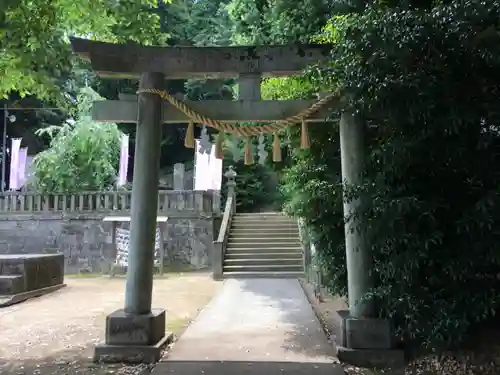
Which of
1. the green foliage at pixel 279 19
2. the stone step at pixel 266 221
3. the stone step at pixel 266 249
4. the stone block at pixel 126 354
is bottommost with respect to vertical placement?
the stone block at pixel 126 354

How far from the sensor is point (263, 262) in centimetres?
1452

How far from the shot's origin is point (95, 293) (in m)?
11.6

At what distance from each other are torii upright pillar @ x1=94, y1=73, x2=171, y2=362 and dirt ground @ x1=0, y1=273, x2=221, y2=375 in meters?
0.22

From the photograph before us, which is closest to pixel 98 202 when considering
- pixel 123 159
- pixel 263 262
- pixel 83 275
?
pixel 123 159

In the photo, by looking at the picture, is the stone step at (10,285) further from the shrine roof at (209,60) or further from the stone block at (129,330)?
the shrine roof at (209,60)

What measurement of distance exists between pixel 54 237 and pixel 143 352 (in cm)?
1387

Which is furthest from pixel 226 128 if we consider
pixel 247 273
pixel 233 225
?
pixel 233 225

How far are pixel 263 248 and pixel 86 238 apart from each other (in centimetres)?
679

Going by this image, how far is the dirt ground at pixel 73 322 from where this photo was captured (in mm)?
4992

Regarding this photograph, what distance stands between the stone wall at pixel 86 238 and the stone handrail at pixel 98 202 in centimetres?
29

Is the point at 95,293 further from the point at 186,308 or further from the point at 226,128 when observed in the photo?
the point at 226,128

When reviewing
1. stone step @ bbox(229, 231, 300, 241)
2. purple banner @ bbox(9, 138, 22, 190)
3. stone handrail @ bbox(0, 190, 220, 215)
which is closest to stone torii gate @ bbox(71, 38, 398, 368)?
stone step @ bbox(229, 231, 300, 241)

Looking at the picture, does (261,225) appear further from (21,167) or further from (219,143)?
(219,143)

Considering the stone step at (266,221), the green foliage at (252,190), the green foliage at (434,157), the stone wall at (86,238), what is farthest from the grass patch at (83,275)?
the green foliage at (434,157)
